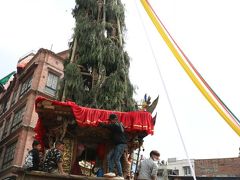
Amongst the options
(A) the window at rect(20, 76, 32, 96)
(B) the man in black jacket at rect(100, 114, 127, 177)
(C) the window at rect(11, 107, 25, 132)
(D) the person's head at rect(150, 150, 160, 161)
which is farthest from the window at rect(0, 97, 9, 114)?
(D) the person's head at rect(150, 150, 160, 161)

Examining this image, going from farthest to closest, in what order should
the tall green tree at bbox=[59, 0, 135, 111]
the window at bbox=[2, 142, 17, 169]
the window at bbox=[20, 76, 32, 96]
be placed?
the window at bbox=[20, 76, 32, 96]
the window at bbox=[2, 142, 17, 169]
the tall green tree at bbox=[59, 0, 135, 111]

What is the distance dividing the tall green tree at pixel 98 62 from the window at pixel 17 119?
12.6 m

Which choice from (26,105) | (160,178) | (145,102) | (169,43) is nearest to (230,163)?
(160,178)

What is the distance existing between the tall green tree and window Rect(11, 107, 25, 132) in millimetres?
12644

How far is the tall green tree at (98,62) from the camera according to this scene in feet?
53.7

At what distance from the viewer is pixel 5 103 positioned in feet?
120

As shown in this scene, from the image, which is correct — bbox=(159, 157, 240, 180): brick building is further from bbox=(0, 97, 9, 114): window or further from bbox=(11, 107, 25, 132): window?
bbox=(0, 97, 9, 114): window

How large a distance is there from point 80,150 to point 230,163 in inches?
1059

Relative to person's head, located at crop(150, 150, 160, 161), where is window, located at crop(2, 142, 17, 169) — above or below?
above

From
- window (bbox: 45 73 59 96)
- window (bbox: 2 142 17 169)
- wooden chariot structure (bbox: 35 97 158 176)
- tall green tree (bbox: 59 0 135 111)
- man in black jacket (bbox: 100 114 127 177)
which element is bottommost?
man in black jacket (bbox: 100 114 127 177)

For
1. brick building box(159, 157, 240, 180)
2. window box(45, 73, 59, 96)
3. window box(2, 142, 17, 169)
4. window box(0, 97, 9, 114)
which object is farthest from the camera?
window box(0, 97, 9, 114)

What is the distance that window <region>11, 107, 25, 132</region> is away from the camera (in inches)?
1109

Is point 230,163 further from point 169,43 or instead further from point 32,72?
point 169,43

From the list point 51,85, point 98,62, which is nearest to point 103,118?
point 98,62
